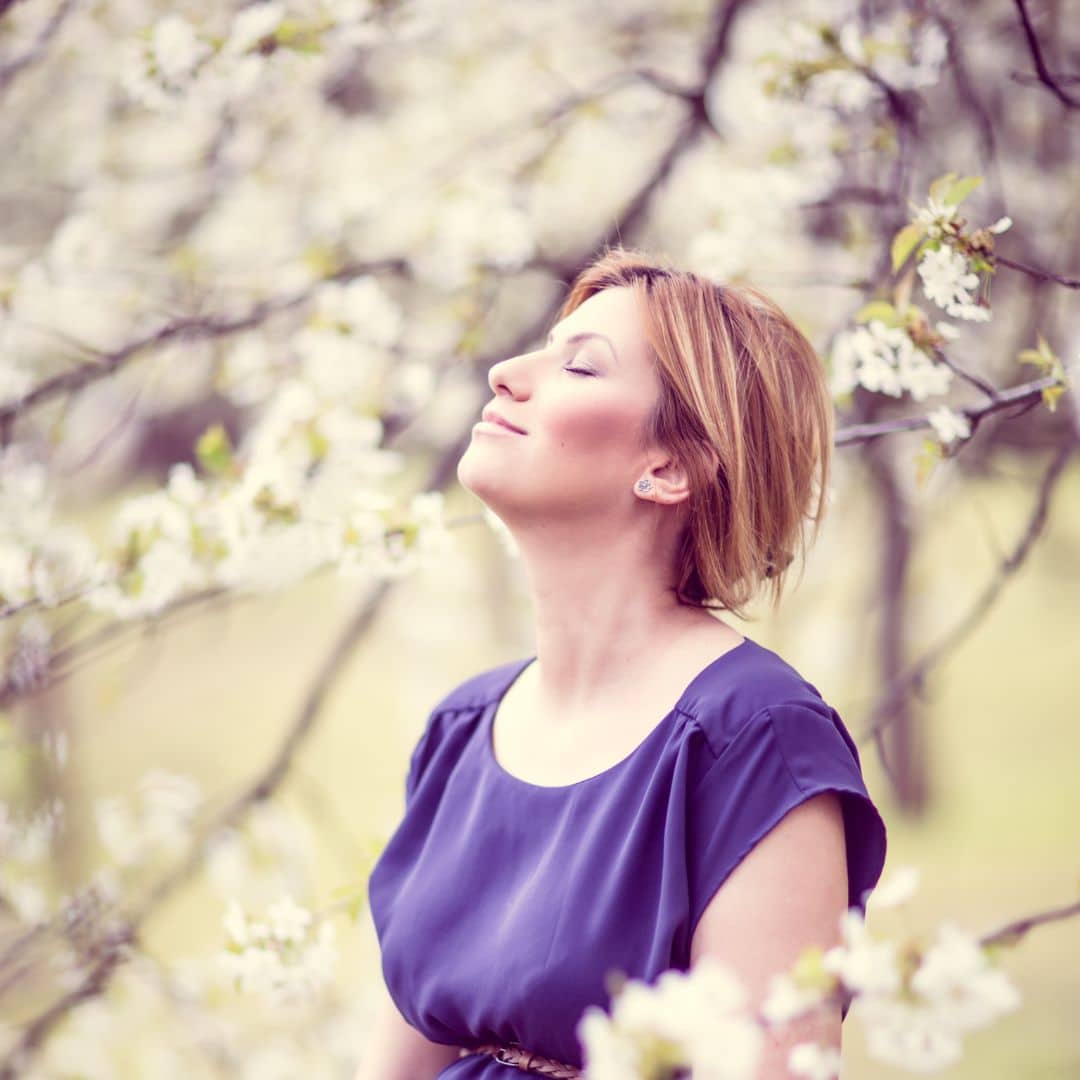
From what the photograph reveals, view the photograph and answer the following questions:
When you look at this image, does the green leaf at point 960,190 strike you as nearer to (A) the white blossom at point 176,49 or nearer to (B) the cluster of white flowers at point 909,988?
(B) the cluster of white flowers at point 909,988

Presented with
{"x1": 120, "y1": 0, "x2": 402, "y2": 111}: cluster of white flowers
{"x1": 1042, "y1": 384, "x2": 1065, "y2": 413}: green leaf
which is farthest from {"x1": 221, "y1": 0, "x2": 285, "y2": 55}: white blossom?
{"x1": 1042, "y1": 384, "x2": 1065, "y2": 413}: green leaf

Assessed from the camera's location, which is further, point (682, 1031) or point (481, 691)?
point (481, 691)

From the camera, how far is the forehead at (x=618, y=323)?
54.6 inches

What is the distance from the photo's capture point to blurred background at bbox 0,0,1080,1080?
1.82 meters

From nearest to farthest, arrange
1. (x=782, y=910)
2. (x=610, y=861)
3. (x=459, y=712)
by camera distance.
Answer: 1. (x=782, y=910)
2. (x=610, y=861)
3. (x=459, y=712)

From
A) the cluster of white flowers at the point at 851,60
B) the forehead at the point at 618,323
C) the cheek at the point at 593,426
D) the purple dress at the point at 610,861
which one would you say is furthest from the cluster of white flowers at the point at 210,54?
the purple dress at the point at 610,861

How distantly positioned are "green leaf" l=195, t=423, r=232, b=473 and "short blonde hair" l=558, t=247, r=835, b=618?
2.27ft

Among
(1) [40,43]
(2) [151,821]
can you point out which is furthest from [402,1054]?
(1) [40,43]

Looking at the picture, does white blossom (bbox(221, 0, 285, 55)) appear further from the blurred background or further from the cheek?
the cheek

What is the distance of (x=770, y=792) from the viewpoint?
1149 millimetres

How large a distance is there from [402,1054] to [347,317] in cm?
121

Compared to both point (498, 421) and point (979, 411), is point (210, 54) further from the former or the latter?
point (979, 411)

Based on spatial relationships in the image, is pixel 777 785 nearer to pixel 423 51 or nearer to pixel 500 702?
pixel 500 702

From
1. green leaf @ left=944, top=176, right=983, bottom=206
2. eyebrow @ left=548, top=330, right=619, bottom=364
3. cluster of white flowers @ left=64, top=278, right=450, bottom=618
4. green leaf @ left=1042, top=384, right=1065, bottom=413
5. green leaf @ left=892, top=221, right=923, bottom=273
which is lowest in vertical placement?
cluster of white flowers @ left=64, top=278, right=450, bottom=618
